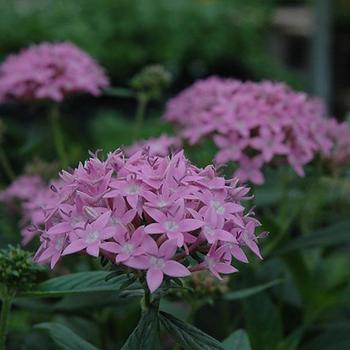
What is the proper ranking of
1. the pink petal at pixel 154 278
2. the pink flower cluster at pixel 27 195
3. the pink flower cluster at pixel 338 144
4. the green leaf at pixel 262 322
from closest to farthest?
the pink petal at pixel 154 278
the green leaf at pixel 262 322
the pink flower cluster at pixel 27 195
the pink flower cluster at pixel 338 144

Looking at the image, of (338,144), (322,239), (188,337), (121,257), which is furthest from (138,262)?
(338,144)

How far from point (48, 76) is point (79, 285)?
1.98 ft

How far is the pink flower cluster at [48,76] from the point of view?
1.47m

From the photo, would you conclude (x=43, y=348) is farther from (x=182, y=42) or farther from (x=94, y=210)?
(x=182, y=42)

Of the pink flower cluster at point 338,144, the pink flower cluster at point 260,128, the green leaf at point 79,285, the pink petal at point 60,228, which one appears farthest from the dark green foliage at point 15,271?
the pink flower cluster at point 338,144

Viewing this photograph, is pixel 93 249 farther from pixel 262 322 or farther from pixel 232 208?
pixel 262 322

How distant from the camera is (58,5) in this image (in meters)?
3.49

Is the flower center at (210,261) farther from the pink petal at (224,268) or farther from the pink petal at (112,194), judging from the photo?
the pink petal at (112,194)

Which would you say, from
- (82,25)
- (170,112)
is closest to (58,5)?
(82,25)

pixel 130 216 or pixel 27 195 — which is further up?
pixel 130 216

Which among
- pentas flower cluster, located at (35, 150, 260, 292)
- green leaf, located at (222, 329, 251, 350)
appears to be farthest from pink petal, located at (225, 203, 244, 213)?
green leaf, located at (222, 329, 251, 350)

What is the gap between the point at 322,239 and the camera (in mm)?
1350

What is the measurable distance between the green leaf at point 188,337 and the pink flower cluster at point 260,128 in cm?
44

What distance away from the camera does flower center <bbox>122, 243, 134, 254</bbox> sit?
803 mm
